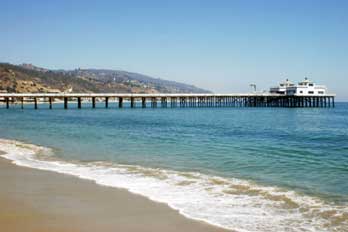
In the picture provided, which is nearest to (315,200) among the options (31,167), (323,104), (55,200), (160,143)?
(55,200)

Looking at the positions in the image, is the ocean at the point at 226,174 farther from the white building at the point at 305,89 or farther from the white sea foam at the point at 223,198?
the white building at the point at 305,89

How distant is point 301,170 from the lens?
1488 centimetres

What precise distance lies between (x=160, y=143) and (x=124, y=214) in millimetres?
15383

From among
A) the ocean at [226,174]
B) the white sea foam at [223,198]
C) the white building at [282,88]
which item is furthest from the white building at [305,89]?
the white sea foam at [223,198]

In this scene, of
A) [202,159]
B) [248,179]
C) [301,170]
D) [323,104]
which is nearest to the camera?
[248,179]

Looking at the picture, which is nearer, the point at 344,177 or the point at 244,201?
the point at 244,201

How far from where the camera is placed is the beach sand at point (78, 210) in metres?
8.08

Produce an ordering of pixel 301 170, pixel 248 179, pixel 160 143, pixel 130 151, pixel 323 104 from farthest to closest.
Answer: pixel 323 104, pixel 160 143, pixel 130 151, pixel 301 170, pixel 248 179

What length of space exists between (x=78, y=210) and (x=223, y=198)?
10.7 ft

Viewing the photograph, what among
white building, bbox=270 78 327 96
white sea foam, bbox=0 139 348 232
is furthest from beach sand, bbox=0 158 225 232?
white building, bbox=270 78 327 96

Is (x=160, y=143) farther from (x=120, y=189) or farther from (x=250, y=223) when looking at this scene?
(x=250, y=223)

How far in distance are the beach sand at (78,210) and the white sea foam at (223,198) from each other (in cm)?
47

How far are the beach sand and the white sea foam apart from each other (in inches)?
18.6

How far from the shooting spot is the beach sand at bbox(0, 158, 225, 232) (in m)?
8.08
